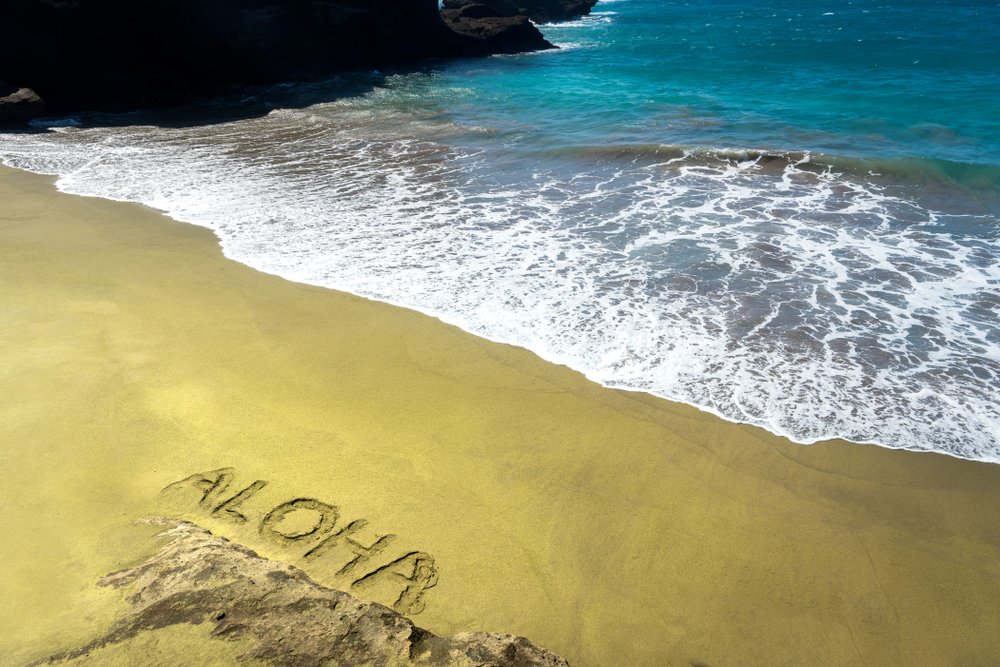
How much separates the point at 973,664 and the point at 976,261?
6.45 metres

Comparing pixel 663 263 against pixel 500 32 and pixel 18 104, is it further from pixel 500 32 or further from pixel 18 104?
pixel 500 32

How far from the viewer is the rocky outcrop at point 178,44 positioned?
19078 millimetres

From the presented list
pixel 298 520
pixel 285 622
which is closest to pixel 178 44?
pixel 298 520

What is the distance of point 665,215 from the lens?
9727 millimetres

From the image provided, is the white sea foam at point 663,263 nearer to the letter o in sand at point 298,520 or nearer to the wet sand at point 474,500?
the wet sand at point 474,500

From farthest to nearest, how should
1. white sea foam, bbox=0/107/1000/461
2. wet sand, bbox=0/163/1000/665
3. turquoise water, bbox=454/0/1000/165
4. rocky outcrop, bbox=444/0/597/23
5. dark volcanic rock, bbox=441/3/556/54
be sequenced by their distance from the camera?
rocky outcrop, bbox=444/0/597/23 < dark volcanic rock, bbox=441/3/556/54 < turquoise water, bbox=454/0/1000/165 < white sea foam, bbox=0/107/1000/461 < wet sand, bbox=0/163/1000/665

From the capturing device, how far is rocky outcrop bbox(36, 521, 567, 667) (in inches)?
105

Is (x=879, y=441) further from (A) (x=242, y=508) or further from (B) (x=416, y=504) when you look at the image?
(A) (x=242, y=508)

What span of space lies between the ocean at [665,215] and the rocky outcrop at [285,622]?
326 cm

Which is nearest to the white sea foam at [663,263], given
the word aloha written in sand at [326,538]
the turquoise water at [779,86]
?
the word aloha written in sand at [326,538]

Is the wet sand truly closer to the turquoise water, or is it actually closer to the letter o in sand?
the letter o in sand

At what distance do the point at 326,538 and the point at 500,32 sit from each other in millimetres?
33788

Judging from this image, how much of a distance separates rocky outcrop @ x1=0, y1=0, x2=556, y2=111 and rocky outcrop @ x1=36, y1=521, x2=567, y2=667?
22.3 metres

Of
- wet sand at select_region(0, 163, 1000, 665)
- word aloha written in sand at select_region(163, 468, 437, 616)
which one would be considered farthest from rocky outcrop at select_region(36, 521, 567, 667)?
word aloha written in sand at select_region(163, 468, 437, 616)
